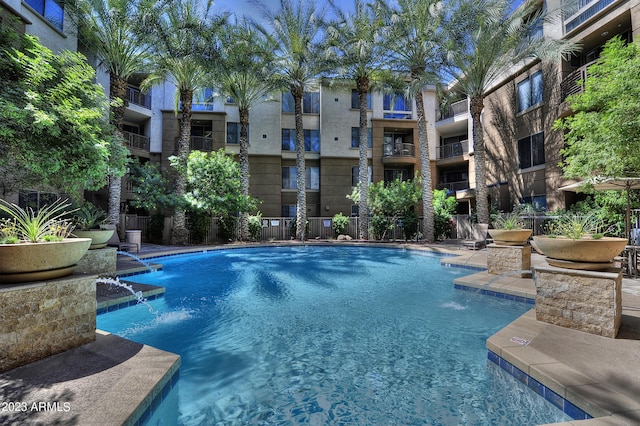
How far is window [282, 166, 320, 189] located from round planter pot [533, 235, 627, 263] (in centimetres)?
1935

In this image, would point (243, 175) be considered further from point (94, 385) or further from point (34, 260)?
point (94, 385)

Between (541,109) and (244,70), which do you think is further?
(244,70)

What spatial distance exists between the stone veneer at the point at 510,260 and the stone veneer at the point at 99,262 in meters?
9.41

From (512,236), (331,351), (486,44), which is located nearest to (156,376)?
(331,351)

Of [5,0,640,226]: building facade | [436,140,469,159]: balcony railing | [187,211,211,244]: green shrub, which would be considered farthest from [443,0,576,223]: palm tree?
[187,211,211,244]: green shrub

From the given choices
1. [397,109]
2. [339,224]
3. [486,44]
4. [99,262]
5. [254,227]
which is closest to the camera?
[99,262]

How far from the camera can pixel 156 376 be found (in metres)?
2.71

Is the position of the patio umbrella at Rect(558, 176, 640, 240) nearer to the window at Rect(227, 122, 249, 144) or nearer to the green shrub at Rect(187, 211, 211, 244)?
the green shrub at Rect(187, 211, 211, 244)

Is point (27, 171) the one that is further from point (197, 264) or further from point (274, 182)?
point (274, 182)

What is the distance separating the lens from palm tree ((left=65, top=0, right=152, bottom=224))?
1167cm

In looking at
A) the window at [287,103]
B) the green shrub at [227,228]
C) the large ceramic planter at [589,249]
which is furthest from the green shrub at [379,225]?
the large ceramic planter at [589,249]

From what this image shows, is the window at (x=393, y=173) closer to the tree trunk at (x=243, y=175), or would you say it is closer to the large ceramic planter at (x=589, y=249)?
the tree trunk at (x=243, y=175)

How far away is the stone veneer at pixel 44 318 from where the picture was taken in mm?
2705

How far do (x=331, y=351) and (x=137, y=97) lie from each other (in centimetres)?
2193
